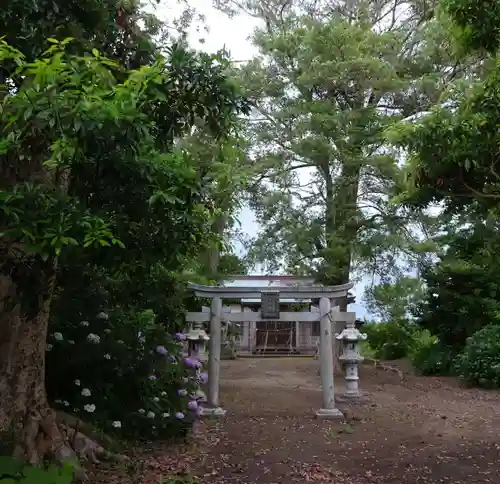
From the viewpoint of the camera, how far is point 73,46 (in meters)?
3.67

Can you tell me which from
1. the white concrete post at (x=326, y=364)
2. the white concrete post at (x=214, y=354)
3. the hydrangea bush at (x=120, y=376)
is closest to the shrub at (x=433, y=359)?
the white concrete post at (x=326, y=364)

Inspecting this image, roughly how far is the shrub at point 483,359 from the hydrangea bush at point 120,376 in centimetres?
661

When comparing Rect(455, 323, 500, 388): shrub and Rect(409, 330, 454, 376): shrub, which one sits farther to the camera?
Rect(409, 330, 454, 376): shrub

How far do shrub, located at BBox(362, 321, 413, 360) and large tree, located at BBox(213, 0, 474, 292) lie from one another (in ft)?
12.3

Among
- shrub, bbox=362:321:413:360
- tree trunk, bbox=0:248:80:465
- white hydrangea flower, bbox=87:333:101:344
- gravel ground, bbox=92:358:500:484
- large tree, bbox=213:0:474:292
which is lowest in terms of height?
gravel ground, bbox=92:358:500:484

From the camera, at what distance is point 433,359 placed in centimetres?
1288

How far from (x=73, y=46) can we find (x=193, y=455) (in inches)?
153

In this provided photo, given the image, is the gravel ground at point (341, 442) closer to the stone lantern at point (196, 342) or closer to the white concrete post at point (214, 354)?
the white concrete post at point (214, 354)

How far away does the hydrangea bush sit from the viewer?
491 centimetres

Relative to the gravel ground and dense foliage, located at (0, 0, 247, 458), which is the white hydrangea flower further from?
the gravel ground

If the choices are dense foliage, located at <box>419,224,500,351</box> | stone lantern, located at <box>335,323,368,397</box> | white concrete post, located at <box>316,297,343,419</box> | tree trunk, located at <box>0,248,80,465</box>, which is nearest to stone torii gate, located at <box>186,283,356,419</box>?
white concrete post, located at <box>316,297,343,419</box>

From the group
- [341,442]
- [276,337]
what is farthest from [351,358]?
[276,337]

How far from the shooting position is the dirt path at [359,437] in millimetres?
5172

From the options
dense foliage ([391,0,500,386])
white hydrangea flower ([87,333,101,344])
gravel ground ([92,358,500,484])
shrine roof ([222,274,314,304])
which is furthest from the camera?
shrine roof ([222,274,314,304])
